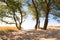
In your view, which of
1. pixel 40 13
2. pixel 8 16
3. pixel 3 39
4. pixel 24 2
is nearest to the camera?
pixel 3 39

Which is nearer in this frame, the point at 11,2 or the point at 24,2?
the point at 11,2

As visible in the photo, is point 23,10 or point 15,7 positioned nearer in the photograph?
point 15,7

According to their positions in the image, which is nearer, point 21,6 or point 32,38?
point 32,38

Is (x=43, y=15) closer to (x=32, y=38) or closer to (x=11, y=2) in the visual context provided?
(x=11, y=2)

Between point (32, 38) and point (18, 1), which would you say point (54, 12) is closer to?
point (18, 1)

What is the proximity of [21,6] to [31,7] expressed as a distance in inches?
64.8

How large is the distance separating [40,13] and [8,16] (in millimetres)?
2840

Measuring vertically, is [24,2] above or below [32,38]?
above

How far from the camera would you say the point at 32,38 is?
7031 millimetres

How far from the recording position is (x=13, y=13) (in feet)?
34.8

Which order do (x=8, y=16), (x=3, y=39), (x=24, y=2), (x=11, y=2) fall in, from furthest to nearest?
(x=24, y=2), (x=8, y=16), (x=11, y=2), (x=3, y=39)

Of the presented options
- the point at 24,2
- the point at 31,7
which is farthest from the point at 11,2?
the point at 31,7

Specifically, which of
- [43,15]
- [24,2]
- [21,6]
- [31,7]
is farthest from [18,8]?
[43,15]

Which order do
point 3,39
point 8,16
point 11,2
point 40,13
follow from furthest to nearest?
point 40,13
point 8,16
point 11,2
point 3,39
